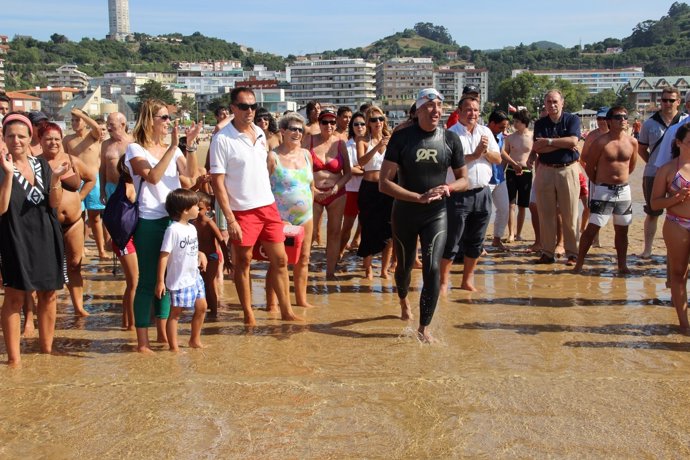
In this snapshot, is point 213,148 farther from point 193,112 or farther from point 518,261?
point 193,112

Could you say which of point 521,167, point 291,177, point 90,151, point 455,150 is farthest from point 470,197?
point 90,151

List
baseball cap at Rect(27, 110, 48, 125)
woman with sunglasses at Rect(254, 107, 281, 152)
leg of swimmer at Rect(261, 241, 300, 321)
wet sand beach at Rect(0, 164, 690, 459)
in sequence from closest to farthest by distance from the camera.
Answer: wet sand beach at Rect(0, 164, 690, 459), leg of swimmer at Rect(261, 241, 300, 321), baseball cap at Rect(27, 110, 48, 125), woman with sunglasses at Rect(254, 107, 281, 152)

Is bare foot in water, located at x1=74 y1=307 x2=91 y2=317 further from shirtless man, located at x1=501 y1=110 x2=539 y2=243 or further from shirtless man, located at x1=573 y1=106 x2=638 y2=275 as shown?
shirtless man, located at x1=501 y1=110 x2=539 y2=243

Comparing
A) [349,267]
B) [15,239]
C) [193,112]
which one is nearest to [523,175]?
[349,267]

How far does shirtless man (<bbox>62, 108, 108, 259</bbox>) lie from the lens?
9969 millimetres

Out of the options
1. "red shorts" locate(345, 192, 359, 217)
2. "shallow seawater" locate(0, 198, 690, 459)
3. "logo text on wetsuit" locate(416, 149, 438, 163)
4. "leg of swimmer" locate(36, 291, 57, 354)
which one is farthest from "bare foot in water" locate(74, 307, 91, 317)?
"logo text on wetsuit" locate(416, 149, 438, 163)

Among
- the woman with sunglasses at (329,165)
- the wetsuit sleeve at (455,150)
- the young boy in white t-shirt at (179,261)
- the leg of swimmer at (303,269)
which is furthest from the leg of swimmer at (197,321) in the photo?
the woman with sunglasses at (329,165)

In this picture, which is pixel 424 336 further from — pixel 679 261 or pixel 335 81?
pixel 335 81

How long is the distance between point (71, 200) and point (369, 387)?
333 cm

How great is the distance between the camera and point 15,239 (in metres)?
5.51

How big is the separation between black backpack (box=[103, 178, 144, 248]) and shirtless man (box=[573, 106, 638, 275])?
576 centimetres

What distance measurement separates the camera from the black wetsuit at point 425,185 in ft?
20.6

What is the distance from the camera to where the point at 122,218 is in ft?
19.5

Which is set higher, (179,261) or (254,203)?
(254,203)
